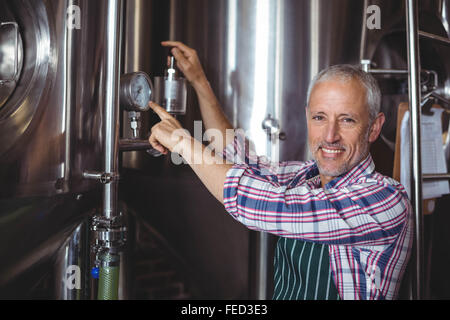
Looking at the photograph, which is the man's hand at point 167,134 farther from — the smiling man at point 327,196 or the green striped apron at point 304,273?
the green striped apron at point 304,273

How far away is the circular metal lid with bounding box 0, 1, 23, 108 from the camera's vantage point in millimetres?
928

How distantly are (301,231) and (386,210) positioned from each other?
0.20 m

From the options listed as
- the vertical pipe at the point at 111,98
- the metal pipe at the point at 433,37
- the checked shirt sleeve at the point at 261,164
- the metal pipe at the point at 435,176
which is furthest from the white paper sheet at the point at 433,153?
the vertical pipe at the point at 111,98

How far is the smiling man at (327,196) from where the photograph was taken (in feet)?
3.11

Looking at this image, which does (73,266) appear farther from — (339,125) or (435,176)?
(435,176)

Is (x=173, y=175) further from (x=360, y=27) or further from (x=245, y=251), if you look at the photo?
(x=360, y=27)

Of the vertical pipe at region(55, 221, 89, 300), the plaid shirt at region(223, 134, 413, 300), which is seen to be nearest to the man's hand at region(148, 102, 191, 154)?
the plaid shirt at region(223, 134, 413, 300)

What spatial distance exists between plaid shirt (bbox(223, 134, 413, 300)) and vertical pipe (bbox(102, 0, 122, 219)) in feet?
0.90

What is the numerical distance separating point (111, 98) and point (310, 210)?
0.50m

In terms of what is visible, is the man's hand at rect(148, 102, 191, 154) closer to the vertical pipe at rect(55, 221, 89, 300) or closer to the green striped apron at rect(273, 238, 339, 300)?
the vertical pipe at rect(55, 221, 89, 300)

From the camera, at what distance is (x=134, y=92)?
1.05 metres

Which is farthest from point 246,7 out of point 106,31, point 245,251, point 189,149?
point 245,251

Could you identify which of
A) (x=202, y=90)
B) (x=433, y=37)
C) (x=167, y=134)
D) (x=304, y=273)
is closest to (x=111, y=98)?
(x=167, y=134)

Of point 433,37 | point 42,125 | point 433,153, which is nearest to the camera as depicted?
point 42,125
